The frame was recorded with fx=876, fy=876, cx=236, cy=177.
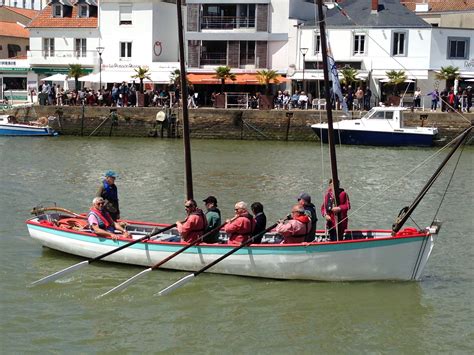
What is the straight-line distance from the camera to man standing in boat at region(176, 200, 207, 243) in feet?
62.0

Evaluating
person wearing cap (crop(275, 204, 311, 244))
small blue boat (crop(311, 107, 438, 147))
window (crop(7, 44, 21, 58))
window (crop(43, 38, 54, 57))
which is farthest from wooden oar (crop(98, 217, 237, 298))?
window (crop(7, 44, 21, 58))

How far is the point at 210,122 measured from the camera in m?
50.4

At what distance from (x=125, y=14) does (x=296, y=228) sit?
4846cm

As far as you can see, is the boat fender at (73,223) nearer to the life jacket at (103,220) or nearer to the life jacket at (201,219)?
the life jacket at (103,220)

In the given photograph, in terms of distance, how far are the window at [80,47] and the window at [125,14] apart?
136 inches

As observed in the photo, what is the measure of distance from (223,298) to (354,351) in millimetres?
3615

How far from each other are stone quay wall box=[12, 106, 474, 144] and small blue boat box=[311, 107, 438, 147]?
1.50 metres

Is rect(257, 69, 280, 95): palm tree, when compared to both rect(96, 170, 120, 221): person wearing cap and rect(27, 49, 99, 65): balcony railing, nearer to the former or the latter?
rect(27, 49, 99, 65): balcony railing

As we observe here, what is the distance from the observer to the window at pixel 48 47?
6656cm

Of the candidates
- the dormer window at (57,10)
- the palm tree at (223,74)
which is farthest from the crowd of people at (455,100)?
the dormer window at (57,10)

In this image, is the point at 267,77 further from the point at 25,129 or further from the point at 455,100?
the point at 25,129

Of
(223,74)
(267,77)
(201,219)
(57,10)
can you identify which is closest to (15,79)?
(57,10)

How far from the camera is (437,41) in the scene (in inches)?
2275

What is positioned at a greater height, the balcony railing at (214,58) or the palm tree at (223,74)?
the balcony railing at (214,58)
